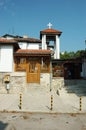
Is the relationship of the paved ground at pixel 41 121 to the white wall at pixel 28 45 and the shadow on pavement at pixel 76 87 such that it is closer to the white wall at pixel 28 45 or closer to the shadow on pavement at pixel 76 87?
the shadow on pavement at pixel 76 87

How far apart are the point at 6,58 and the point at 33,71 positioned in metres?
3.51

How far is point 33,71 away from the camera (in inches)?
977

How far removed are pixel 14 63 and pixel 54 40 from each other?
55.5 ft

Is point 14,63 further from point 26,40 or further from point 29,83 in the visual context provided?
point 26,40

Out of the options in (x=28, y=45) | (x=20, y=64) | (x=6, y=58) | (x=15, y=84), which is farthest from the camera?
(x=28, y=45)

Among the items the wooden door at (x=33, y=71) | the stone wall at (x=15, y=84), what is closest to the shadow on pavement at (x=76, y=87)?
the wooden door at (x=33, y=71)

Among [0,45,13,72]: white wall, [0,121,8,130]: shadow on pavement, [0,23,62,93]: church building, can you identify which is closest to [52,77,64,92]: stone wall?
[0,23,62,93]: church building

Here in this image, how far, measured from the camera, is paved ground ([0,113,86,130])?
Answer: 405 inches

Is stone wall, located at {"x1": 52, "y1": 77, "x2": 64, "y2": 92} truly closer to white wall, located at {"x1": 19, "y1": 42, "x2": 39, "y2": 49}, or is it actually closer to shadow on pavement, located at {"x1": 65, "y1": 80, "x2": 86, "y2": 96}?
shadow on pavement, located at {"x1": 65, "y1": 80, "x2": 86, "y2": 96}

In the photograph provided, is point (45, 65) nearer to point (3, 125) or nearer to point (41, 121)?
point (41, 121)

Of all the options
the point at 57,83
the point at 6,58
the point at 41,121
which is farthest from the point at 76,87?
the point at 41,121

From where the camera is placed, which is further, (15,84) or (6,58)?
(6,58)

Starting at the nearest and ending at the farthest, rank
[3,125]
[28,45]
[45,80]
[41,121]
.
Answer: [3,125], [41,121], [45,80], [28,45]

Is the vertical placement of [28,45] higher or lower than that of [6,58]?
higher
